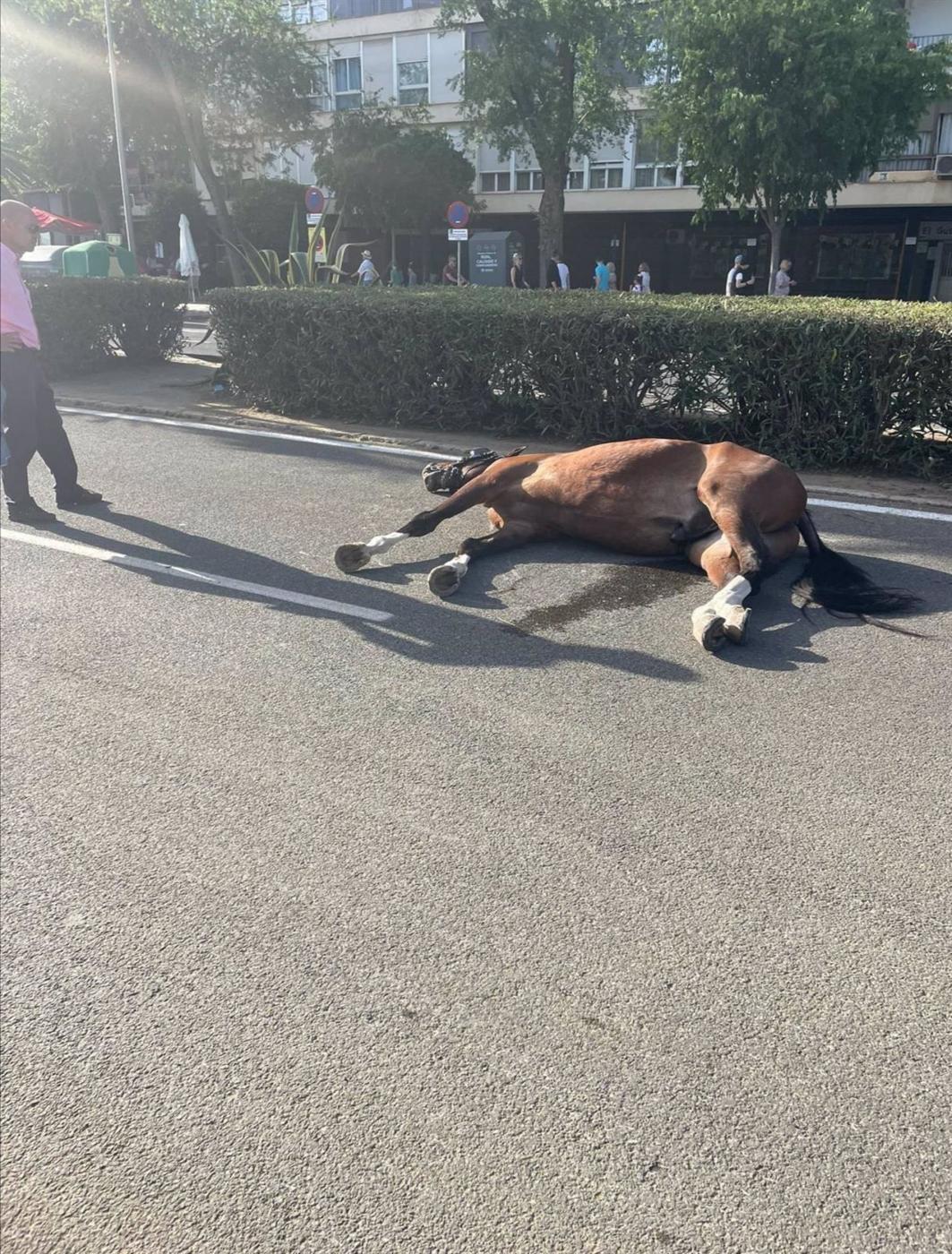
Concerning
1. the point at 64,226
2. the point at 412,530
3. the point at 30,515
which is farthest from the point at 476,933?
the point at 64,226

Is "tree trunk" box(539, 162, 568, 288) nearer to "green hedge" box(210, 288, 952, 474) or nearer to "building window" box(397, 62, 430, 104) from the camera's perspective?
"building window" box(397, 62, 430, 104)

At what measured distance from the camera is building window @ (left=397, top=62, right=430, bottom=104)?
4091 cm

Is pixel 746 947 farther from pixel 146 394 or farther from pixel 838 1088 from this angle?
pixel 146 394

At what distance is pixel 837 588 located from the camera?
529cm

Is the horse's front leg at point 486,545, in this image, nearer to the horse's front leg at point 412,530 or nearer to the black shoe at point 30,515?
the horse's front leg at point 412,530

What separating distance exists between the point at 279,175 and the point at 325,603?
47.2 m

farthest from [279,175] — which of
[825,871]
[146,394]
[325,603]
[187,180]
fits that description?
[825,871]

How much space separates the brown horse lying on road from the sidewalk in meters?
2.21

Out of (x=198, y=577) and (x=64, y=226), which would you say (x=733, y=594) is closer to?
(x=198, y=577)

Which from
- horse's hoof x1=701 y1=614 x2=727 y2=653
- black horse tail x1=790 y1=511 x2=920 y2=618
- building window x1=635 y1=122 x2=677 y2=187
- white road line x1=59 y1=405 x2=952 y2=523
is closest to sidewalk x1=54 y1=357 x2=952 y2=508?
white road line x1=59 y1=405 x2=952 y2=523

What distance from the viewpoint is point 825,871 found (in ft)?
10.0

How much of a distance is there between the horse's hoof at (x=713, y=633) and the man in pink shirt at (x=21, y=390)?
4.74 metres

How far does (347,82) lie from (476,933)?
4700cm

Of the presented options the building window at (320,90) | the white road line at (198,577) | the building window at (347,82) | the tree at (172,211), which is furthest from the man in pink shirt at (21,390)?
the tree at (172,211)
